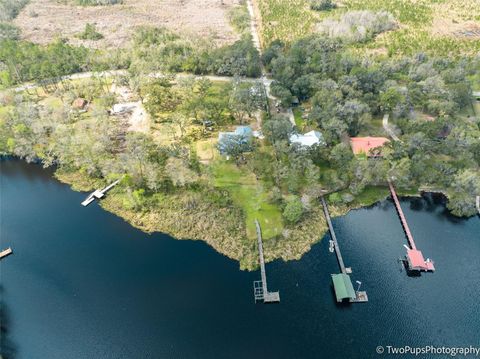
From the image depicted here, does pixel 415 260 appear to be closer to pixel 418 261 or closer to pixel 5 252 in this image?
pixel 418 261

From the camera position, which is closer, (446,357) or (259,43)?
(446,357)

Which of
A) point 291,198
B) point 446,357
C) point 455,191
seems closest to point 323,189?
point 291,198

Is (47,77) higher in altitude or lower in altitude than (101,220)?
higher

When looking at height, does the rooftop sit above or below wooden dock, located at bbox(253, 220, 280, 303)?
below

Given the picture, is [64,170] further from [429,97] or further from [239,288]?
[429,97]

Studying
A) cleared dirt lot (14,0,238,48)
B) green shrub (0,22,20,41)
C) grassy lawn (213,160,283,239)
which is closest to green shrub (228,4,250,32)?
cleared dirt lot (14,0,238,48)

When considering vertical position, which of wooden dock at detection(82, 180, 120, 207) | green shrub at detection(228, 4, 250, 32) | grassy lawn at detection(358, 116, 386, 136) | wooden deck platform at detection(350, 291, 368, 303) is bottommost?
wooden deck platform at detection(350, 291, 368, 303)

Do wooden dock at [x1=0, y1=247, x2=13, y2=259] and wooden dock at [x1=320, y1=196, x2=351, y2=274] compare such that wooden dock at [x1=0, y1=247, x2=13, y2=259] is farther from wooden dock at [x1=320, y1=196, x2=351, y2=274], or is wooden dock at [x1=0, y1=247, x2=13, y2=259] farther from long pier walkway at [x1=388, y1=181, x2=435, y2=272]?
long pier walkway at [x1=388, y1=181, x2=435, y2=272]
